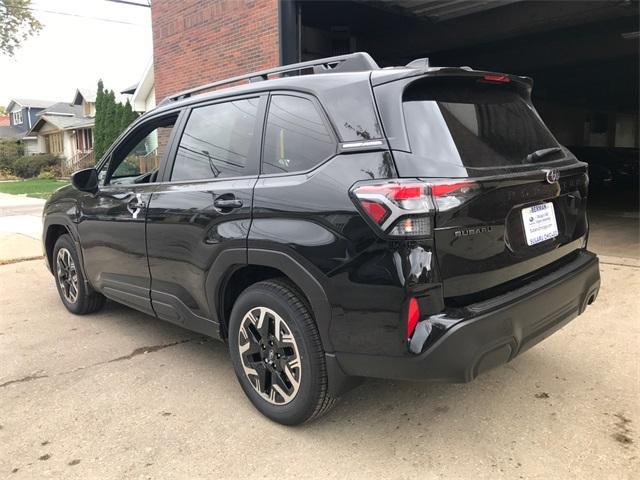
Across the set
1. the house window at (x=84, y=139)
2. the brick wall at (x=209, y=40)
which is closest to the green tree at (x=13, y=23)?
the house window at (x=84, y=139)

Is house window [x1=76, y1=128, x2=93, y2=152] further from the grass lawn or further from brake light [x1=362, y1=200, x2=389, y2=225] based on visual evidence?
brake light [x1=362, y1=200, x2=389, y2=225]

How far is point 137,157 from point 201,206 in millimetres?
1604

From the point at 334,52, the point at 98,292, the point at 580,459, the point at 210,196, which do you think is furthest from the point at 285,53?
the point at 580,459

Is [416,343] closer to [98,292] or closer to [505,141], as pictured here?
[505,141]

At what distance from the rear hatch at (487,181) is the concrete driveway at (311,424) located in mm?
848

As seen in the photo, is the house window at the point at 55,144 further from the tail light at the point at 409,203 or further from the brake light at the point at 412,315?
the brake light at the point at 412,315

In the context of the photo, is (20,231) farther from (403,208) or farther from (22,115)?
(22,115)

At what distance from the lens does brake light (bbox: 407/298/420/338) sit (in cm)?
226

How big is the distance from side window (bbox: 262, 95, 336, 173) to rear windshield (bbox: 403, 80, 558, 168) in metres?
0.44

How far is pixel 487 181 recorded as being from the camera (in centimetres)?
242

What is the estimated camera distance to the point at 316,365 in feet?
8.63

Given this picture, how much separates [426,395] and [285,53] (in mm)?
7249

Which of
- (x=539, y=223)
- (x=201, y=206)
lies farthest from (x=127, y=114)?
(x=539, y=223)

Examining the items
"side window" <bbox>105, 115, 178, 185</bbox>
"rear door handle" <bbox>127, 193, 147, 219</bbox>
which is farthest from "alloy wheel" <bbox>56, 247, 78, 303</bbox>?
"rear door handle" <bbox>127, 193, 147, 219</bbox>
